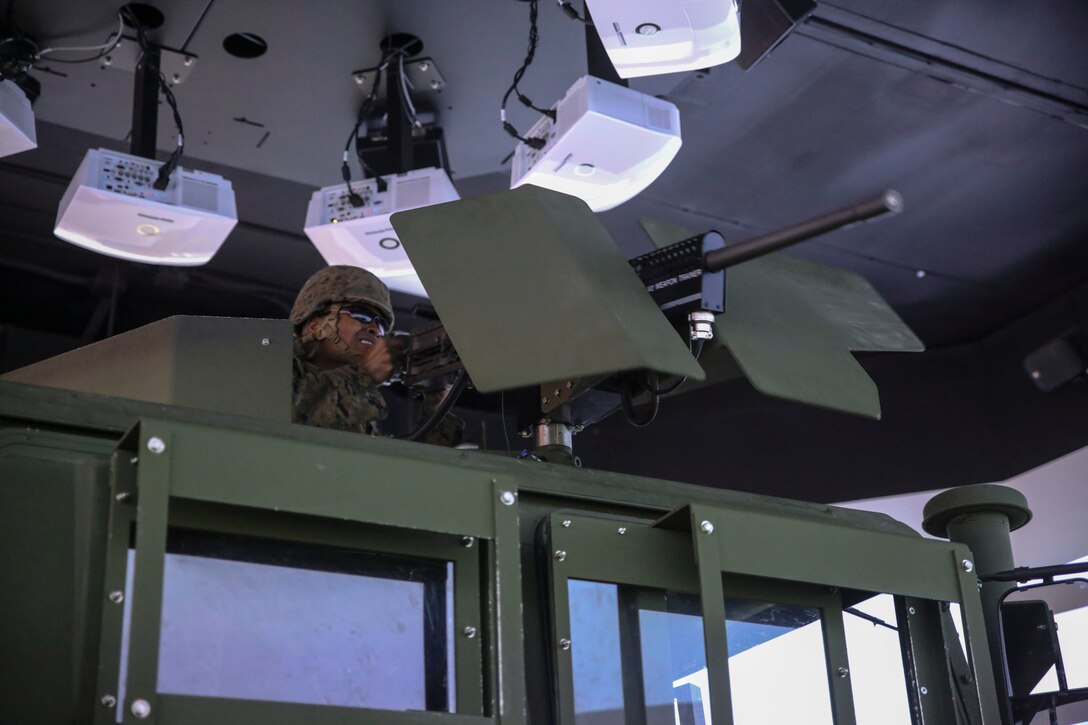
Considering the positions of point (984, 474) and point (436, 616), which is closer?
point (436, 616)

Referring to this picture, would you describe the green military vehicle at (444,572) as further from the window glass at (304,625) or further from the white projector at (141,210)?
the white projector at (141,210)

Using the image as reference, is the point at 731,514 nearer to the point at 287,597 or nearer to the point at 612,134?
the point at 287,597

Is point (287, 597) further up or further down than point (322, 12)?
further down

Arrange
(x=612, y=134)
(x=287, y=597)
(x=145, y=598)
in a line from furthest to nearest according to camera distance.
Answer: (x=612, y=134) → (x=287, y=597) → (x=145, y=598)

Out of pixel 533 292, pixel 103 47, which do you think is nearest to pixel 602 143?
pixel 103 47

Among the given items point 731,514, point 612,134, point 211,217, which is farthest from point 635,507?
point 211,217

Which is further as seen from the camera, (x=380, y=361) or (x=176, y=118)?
(x=176, y=118)

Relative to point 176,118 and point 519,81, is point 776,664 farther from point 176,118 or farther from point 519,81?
point 176,118

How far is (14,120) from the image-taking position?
4.55 m

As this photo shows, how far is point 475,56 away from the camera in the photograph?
507cm

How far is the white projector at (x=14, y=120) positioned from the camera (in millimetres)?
4523

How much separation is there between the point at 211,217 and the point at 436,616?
3.49 meters

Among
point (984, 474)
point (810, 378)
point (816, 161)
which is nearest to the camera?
point (810, 378)

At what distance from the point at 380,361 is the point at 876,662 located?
1.05 m
